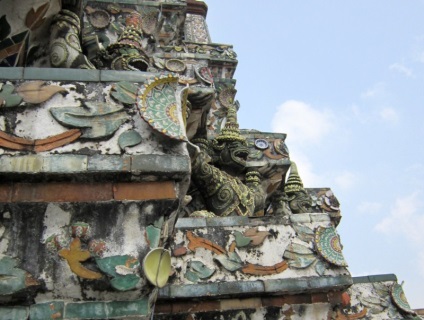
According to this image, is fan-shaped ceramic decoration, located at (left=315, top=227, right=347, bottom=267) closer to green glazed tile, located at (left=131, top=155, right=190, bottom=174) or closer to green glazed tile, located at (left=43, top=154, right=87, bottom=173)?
green glazed tile, located at (left=131, top=155, right=190, bottom=174)

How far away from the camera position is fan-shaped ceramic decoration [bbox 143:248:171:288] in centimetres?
329

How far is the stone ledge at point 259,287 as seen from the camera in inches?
194

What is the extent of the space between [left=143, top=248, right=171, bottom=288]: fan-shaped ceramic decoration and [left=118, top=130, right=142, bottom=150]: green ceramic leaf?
2.27 ft

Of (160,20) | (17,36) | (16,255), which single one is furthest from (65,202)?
(160,20)

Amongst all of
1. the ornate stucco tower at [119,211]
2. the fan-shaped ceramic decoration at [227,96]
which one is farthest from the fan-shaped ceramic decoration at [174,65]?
the fan-shaped ceramic decoration at [227,96]

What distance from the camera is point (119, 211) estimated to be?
3.40 m

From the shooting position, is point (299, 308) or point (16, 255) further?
point (299, 308)

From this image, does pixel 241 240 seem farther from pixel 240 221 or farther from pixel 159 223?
pixel 159 223

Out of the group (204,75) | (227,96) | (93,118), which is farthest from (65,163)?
(227,96)

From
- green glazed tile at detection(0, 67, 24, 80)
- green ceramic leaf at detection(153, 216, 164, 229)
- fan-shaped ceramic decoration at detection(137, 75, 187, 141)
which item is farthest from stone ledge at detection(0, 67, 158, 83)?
green ceramic leaf at detection(153, 216, 164, 229)

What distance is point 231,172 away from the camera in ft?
24.3

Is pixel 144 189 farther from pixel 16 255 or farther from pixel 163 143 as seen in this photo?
pixel 16 255

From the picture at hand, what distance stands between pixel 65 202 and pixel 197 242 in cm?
215

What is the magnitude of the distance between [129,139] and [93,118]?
282 mm
